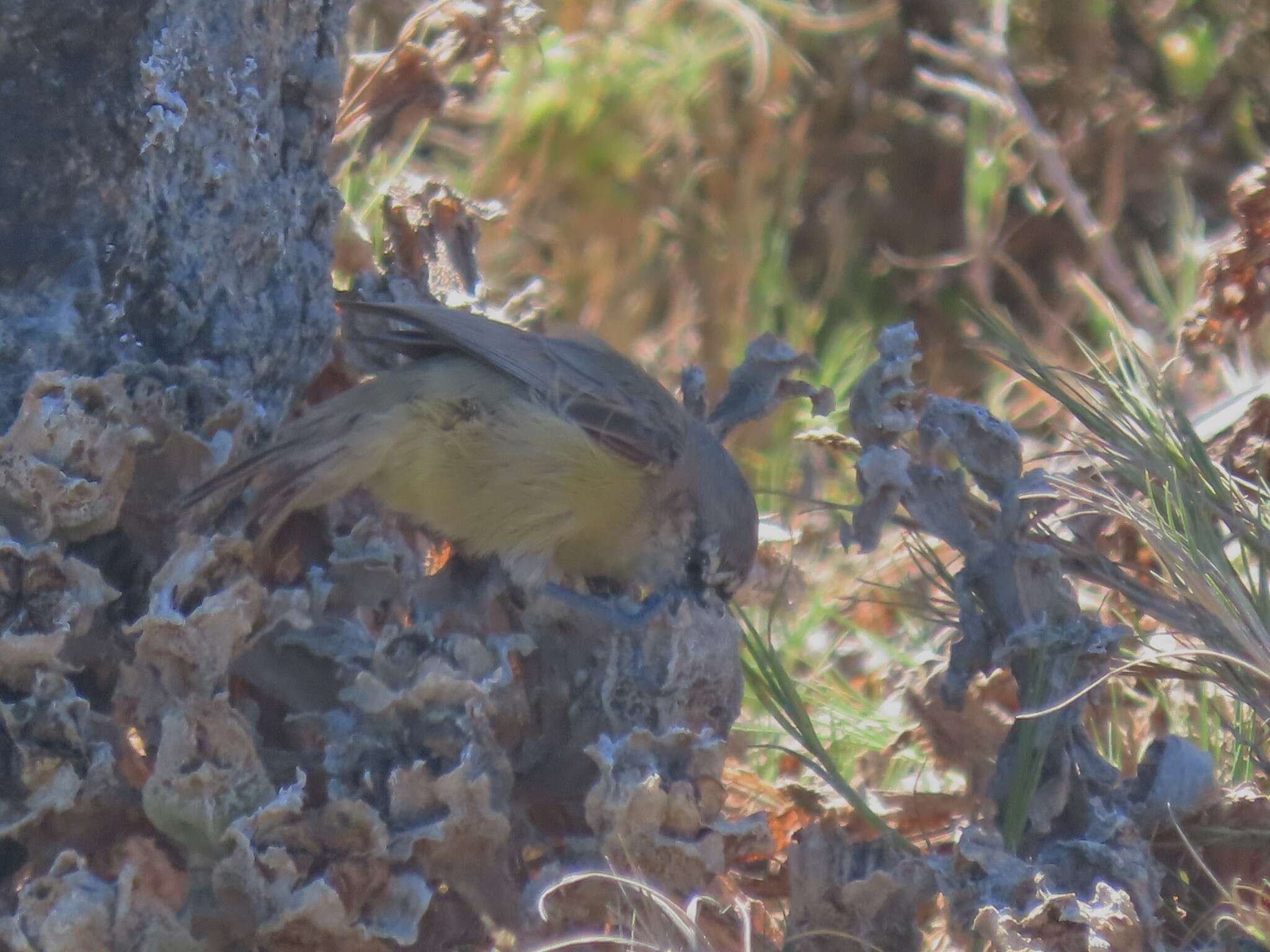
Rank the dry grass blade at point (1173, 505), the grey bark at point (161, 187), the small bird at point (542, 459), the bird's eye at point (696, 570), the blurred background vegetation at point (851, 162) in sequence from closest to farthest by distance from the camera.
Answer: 1. the dry grass blade at point (1173, 505)
2. the grey bark at point (161, 187)
3. the small bird at point (542, 459)
4. the bird's eye at point (696, 570)
5. the blurred background vegetation at point (851, 162)

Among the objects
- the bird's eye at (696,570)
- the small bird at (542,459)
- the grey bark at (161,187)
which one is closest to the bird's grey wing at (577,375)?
the small bird at (542,459)

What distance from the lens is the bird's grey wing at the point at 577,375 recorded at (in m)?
3.06

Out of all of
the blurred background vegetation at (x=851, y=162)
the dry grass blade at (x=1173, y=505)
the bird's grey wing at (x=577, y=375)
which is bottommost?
the blurred background vegetation at (x=851, y=162)

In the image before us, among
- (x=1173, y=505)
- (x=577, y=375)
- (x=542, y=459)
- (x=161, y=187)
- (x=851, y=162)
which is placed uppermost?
(x=161, y=187)

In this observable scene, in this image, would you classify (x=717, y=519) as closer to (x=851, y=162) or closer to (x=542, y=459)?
(x=542, y=459)

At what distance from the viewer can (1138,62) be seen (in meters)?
5.83

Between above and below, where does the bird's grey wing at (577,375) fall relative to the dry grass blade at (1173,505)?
below

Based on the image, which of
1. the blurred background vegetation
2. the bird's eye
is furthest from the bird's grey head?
the blurred background vegetation

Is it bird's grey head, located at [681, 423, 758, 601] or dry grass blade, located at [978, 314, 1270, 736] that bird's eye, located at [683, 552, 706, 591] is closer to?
bird's grey head, located at [681, 423, 758, 601]

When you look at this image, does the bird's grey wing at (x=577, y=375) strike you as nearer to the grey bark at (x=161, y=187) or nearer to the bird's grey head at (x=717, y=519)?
the bird's grey head at (x=717, y=519)

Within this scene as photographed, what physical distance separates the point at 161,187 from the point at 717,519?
140 cm

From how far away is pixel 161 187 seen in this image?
2.43 m

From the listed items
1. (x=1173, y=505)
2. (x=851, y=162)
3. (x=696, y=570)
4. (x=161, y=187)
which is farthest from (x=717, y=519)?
(x=851, y=162)

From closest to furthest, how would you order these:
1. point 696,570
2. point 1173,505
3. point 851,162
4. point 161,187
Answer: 1. point 1173,505
2. point 161,187
3. point 696,570
4. point 851,162
